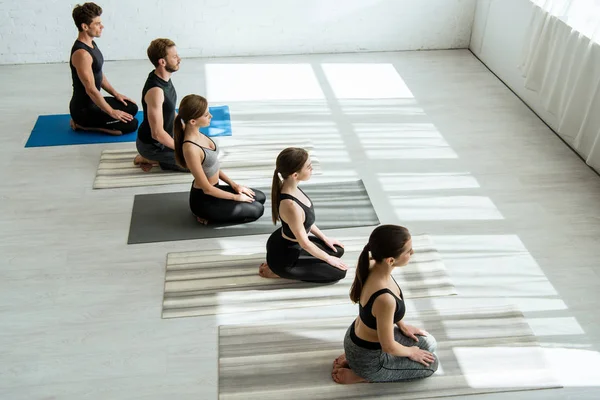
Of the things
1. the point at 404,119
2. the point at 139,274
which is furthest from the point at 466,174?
the point at 139,274

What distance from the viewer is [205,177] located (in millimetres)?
3836

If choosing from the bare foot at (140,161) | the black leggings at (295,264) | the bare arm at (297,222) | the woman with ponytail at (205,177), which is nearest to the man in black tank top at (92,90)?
the bare foot at (140,161)

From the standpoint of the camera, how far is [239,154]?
16.2ft

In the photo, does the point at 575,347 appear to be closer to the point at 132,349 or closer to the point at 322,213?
the point at 322,213

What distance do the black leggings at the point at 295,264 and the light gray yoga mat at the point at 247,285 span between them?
73 millimetres

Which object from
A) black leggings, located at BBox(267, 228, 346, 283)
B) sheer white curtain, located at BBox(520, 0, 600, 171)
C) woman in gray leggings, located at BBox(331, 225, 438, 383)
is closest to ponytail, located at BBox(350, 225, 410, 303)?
woman in gray leggings, located at BBox(331, 225, 438, 383)

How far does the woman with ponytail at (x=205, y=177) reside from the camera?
12.0 feet

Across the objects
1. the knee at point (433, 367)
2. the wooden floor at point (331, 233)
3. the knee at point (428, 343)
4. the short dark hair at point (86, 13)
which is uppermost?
the short dark hair at point (86, 13)

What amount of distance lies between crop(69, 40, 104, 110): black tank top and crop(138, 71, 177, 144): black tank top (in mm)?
737

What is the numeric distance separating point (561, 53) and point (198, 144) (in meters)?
3.04

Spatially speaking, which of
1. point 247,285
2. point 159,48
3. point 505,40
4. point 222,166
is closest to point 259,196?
point 222,166

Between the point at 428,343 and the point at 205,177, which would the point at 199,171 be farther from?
the point at 428,343

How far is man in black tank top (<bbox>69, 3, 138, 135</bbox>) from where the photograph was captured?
4.64 metres

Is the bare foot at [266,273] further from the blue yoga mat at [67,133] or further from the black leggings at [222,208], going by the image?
the blue yoga mat at [67,133]
